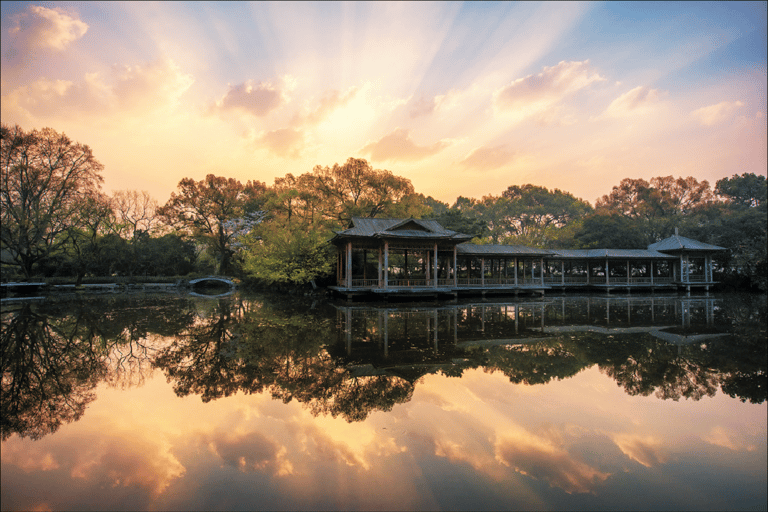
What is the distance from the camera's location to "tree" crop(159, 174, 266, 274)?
3856cm

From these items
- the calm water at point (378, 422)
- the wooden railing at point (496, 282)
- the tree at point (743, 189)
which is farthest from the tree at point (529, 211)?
the calm water at point (378, 422)

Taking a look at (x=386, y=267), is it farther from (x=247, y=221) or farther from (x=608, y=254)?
(x=247, y=221)

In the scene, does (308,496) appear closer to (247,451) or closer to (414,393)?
(247,451)

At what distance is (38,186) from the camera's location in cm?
2712

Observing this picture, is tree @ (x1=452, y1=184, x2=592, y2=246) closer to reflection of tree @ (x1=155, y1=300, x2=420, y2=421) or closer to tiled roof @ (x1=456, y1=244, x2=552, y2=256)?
tiled roof @ (x1=456, y1=244, x2=552, y2=256)

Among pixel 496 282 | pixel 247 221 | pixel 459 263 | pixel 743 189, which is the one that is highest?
pixel 743 189

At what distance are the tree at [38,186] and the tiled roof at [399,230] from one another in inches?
851

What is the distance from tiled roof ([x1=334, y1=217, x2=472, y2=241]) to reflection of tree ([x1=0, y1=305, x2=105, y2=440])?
13934mm

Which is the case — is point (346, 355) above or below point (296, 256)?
below

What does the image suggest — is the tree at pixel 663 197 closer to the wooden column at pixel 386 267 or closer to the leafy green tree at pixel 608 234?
the leafy green tree at pixel 608 234

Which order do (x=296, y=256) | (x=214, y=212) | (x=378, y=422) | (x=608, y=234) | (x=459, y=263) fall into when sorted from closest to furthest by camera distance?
(x=378, y=422)
(x=296, y=256)
(x=459, y=263)
(x=608, y=234)
(x=214, y=212)

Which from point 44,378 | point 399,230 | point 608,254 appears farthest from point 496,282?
point 44,378

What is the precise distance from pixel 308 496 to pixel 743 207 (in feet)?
211

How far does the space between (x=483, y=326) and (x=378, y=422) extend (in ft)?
27.8
